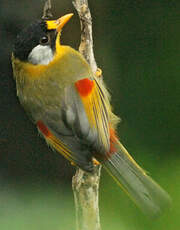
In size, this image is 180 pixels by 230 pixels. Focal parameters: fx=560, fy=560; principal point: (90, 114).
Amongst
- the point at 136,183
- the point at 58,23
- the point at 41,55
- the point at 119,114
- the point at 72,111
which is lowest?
the point at 136,183

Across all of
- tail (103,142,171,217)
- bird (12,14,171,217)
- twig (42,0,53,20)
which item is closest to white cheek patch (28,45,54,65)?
bird (12,14,171,217)

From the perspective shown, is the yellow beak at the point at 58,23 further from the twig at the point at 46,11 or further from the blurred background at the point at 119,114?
the blurred background at the point at 119,114

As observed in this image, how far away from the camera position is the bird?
6.59ft

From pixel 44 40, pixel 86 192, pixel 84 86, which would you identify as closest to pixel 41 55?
pixel 44 40

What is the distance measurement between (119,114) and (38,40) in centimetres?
67

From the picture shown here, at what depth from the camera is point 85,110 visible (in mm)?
2092

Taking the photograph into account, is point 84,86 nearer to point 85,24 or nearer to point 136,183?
point 85,24

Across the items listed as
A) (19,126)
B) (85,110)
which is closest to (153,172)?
(85,110)

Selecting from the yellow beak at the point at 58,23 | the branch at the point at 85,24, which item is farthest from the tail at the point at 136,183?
the yellow beak at the point at 58,23

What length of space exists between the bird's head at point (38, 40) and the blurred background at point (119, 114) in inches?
5.8

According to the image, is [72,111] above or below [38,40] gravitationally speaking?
below

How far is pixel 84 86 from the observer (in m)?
2.12

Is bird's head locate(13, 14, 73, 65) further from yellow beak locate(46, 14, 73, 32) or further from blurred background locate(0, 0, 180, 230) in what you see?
blurred background locate(0, 0, 180, 230)

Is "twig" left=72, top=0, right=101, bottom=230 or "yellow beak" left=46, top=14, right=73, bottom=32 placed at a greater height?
"yellow beak" left=46, top=14, right=73, bottom=32
